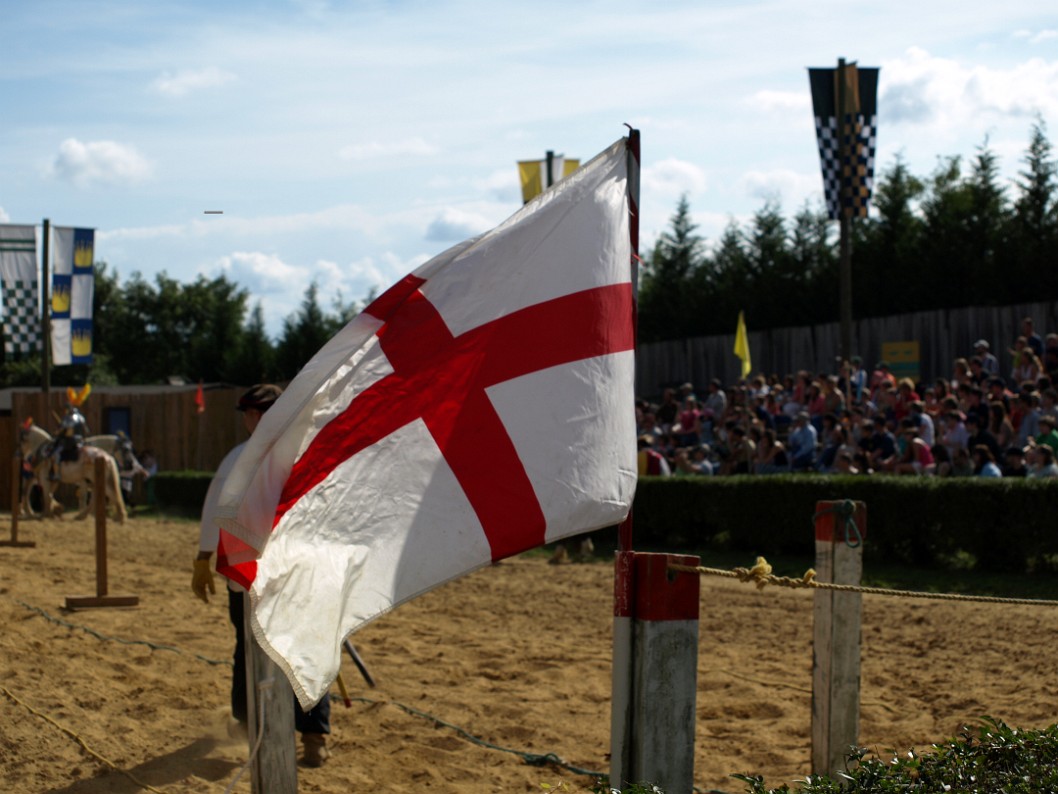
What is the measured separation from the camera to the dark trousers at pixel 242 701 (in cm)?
609

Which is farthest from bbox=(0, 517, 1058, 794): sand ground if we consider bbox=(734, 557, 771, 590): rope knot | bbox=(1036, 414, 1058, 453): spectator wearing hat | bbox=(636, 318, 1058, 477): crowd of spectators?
bbox=(636, 318, 1058, 477): crowd of spectators

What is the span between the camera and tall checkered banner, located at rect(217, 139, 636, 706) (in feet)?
11.4

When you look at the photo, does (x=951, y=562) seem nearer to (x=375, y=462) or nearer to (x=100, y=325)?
(x=375, y=462)

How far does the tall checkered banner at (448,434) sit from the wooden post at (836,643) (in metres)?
1.89

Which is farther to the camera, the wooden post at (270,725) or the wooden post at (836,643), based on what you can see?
the wooden post at (836,643)

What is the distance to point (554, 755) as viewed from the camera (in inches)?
244

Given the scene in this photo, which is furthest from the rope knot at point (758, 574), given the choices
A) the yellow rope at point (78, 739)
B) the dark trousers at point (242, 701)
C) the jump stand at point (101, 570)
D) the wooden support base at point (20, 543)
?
the wooden support base at point (20, 543)

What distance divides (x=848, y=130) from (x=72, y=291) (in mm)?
16511

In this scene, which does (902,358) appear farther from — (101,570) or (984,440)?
(101,570)

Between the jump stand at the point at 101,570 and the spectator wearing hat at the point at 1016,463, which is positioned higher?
the spectator wearing hat at the point at 1016,463

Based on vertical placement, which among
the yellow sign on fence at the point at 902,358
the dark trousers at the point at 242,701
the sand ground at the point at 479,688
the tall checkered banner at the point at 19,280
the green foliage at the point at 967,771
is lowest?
the sand ground at the point at 479,688

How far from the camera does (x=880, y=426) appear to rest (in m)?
15.5

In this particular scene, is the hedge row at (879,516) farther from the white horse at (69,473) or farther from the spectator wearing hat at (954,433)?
the white horse at (69,473)

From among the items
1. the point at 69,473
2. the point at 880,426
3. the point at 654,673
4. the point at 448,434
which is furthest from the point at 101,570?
the point at 69,473
